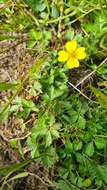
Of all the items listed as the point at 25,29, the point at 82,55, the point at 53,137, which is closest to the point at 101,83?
the point at 82,55

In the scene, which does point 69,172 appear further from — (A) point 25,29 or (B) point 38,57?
(A) point 25,29

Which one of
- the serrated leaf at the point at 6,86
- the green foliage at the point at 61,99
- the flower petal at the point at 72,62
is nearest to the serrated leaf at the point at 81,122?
the green foliage at the point at 61,99

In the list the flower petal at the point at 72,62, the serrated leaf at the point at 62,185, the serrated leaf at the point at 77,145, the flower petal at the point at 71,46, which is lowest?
the serrated leaf at the point at 62,185

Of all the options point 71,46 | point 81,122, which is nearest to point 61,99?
point 81,122

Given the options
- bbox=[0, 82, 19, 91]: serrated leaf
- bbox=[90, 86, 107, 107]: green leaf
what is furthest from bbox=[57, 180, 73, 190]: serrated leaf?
bbox=[0, 82, 19, 91]: serrated leaf

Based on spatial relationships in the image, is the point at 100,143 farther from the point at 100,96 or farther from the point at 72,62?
the point at 72,62

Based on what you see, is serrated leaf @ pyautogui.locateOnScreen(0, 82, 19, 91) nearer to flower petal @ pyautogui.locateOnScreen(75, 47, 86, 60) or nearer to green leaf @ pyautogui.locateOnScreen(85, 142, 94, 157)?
flower petal @ pyautogui.locateOnScreen(75, 47, 86, 60)

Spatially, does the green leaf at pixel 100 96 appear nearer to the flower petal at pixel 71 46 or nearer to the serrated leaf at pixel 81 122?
the serrated leaf at pixel 81 122

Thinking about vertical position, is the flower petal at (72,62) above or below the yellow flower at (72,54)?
below
